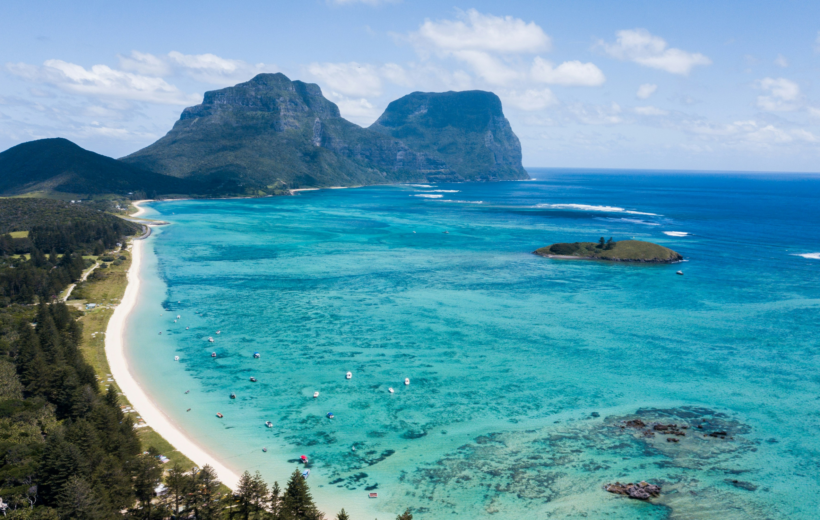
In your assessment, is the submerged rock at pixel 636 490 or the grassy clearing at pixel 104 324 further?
the grassy clearing at pixel 104 324

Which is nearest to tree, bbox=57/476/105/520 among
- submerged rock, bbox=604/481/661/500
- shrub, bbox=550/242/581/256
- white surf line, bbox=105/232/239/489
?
white surf line, bbox=105/232/239/489

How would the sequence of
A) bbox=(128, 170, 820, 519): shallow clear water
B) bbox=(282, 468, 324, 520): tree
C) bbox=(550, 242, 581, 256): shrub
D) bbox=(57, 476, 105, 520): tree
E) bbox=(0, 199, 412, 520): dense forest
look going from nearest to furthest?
bbox=(57, 476, 105, 520): tree < bbox=(282, 468, 324, 520): tree < bbox=(0, 199, 412, 520): dense forest < bbox=(128, 170, 820, 519): shallow clear water < bbox=(550, 242, 581, 256): shrub

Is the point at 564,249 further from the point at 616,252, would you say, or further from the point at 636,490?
the point at 636,490

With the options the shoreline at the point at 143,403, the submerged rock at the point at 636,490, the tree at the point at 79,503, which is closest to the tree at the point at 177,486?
the tree at the point at 79,503

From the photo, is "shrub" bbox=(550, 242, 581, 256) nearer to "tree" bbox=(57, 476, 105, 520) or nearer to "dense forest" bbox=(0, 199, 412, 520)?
"dense forest" bbox=(0, 199, 412, 520)

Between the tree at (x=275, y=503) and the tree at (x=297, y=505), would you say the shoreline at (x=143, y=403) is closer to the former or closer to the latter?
the tree at (x=275, y=503)

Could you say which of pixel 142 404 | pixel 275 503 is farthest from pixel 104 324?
pixel 275 503

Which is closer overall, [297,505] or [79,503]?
[79,503]
